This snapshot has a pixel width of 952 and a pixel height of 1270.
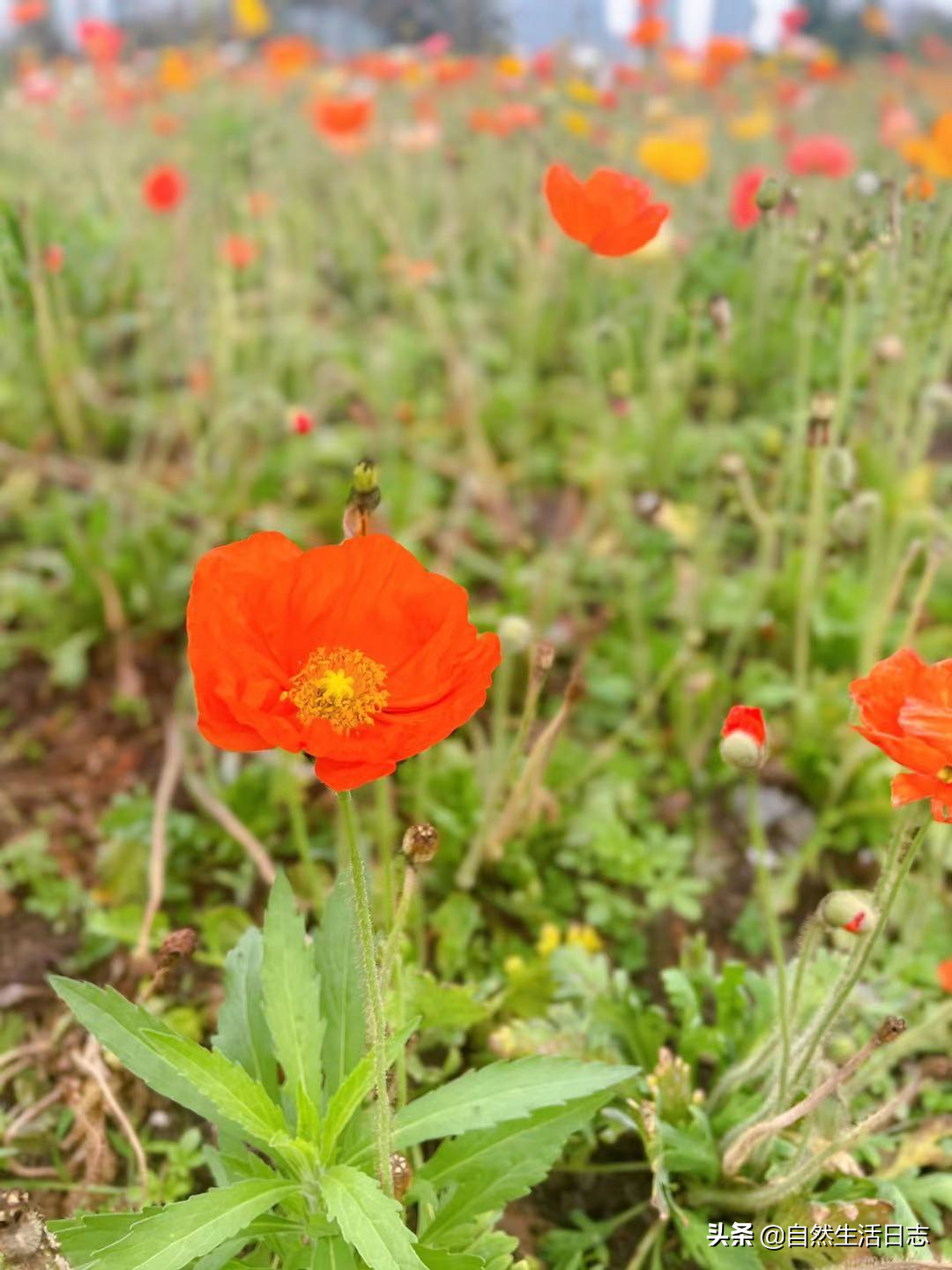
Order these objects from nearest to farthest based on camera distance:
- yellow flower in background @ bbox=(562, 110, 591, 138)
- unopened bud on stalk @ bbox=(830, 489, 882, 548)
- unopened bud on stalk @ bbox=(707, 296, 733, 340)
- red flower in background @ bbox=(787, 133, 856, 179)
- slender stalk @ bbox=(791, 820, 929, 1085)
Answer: slender stalk @ bbox=(791, 820, 929, 1085), unopened bud on stalk @ bbox=(830, 489, 882, 548), unopened bud on stalk @ bbox=(707, 296, 733, 340), red flower in background @ bbox=(787, 133, 856, 179), yellow flower in background @ bbox=(562, 110, 591, 138)

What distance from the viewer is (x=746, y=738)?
3.52 ft

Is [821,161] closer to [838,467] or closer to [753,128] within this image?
[838,467]

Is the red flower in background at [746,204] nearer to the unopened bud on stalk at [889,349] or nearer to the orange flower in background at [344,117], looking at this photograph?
the unopened bud on stalk at [889,349]

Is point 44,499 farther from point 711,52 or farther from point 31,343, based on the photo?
point 711,52

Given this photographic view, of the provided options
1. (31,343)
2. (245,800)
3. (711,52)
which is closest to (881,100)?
(711,52)

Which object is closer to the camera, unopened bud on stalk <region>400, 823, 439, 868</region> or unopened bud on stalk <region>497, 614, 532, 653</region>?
unopened bud on stalk <region>400, 823, 439, 868</region>


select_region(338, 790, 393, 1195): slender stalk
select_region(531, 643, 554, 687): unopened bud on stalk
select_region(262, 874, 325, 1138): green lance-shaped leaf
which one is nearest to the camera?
select_region(338, 790, 393, 1195): slender stalk

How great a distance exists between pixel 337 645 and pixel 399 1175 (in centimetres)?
54

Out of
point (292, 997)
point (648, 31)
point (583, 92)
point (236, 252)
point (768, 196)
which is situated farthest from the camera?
point (648, 31)

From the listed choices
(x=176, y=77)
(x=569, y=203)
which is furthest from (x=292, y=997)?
(x=176, y=77)

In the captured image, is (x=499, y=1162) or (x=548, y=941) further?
(x=548, y=941)

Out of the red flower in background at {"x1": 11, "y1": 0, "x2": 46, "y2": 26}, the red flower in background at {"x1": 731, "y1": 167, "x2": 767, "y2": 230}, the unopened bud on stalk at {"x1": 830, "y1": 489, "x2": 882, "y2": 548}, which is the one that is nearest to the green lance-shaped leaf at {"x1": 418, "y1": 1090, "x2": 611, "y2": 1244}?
the unopened bud on stalk at {"x1": 830, "y1": 489, "x2": 882, "y2": 548}

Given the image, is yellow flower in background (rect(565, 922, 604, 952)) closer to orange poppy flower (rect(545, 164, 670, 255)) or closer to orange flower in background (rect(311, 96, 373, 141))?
orange poppy flower (rect(545, 164, 670, 255))

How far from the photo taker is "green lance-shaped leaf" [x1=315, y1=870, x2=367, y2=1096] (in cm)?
123
